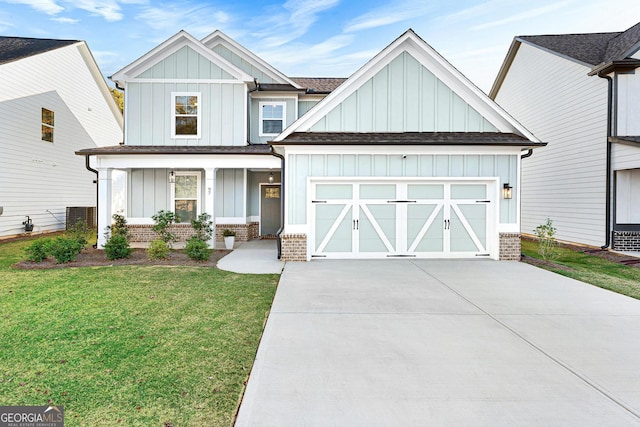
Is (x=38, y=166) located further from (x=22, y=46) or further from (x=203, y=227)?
(x=203, y=227)

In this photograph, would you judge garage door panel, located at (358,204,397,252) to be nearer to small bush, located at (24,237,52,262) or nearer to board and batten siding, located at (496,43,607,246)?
board and batten siding, located at (496,43,607,246)

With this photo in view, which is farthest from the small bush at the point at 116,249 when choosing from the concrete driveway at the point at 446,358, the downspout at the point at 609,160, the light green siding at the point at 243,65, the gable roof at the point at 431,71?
the downspout at the point at 609,160

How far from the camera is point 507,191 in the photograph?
9.16 metres

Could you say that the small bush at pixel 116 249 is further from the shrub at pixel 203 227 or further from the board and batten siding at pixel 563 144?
the board and batten siding at pixel 563 144

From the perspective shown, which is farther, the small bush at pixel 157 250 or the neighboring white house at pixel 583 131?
the neighboring white house at pixel 583 131

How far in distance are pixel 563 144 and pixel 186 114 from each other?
14.0 m

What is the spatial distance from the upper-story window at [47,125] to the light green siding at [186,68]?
579 centimetres

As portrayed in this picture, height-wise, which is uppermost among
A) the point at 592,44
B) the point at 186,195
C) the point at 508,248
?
the point at 592,44

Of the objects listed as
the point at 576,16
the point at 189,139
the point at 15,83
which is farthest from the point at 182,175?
the point at 576,16

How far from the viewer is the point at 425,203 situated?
30.7 ft

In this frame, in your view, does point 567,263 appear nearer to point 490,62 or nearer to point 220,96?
point 220,96

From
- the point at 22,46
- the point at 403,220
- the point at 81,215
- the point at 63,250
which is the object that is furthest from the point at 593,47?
the point at 22,46

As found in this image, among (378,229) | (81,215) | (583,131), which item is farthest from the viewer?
(81,215)

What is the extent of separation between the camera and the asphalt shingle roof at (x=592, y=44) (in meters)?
11.9
